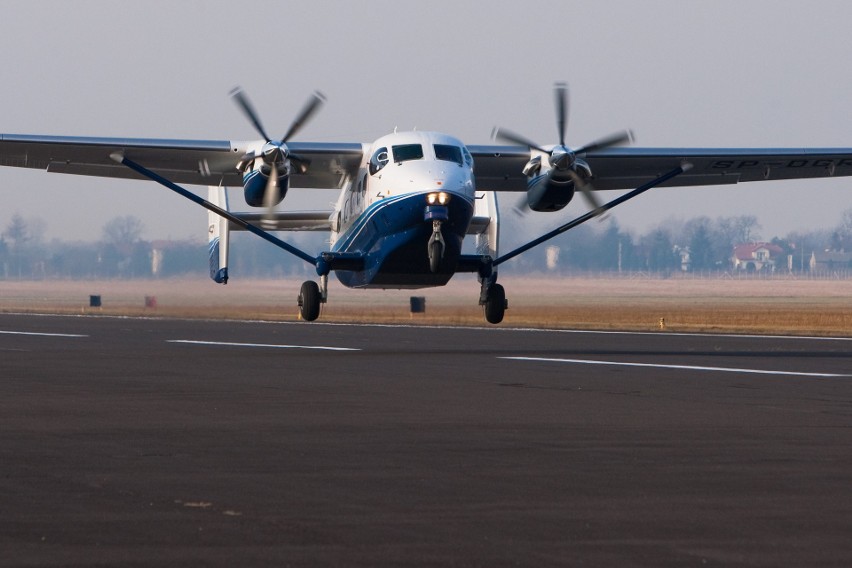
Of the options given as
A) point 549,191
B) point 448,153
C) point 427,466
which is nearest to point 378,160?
point 448,153

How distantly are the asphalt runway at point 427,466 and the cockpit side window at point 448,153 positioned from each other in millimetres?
6143

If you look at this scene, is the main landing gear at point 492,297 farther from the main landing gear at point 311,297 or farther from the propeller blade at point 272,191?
the propeller blade at point 272,191

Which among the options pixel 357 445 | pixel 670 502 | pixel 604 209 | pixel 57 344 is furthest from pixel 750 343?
pixel 670 502

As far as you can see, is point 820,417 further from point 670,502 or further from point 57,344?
point 57,344

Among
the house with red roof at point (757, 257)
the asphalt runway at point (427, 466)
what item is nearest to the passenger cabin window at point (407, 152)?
the asphalt runway at point (427, 466)

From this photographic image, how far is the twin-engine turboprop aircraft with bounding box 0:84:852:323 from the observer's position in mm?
27719

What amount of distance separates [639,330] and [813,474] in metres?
32.9

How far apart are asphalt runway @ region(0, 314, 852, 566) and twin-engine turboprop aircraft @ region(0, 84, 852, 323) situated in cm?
511

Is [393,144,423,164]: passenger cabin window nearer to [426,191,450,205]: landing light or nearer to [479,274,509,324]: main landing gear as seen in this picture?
[426,191,450,205]: landing light

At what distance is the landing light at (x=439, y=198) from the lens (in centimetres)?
2691

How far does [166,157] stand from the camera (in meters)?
33.1

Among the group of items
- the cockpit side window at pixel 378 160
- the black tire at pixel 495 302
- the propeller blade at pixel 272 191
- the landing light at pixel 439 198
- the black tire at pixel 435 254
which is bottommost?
the black tire at pixel 495 302

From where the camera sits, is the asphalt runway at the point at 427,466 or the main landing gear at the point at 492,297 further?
the main landing gear at the point at 492,297

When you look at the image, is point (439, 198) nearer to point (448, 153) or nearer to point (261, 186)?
point (448, 153)
